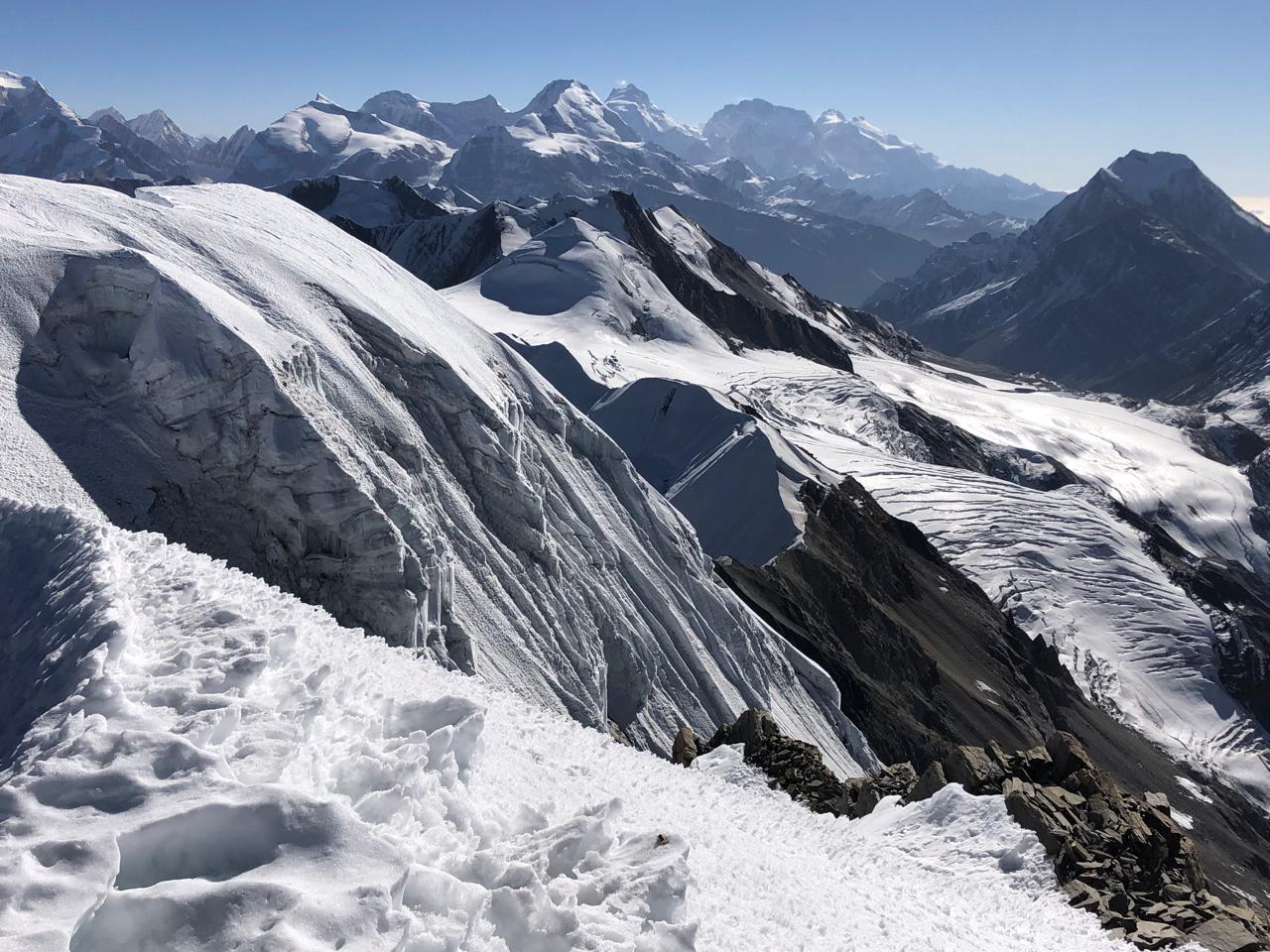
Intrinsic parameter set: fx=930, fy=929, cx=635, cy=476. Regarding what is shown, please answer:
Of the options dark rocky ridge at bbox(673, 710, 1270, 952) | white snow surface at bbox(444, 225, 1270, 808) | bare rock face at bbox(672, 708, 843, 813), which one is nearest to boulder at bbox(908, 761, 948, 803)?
dark rocky ridge at bbox(673, 710, 1270, 952)

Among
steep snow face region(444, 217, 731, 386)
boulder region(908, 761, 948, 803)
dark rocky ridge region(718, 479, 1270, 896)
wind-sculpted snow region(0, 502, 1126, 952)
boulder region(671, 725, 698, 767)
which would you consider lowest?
dark rocky ridge region(718, 479, 1270, 896)

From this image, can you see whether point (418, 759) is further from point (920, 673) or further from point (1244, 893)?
point (1244, 893)

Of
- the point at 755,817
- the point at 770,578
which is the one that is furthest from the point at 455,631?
the point at 770,578

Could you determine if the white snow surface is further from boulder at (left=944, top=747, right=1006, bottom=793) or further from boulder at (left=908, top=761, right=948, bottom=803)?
boulder at (left=908, top=761, right=948, bottom=803)

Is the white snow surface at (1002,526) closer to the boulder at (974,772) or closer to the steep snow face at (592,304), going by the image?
the steep snow face at (592,304)

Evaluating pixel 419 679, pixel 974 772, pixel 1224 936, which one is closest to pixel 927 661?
pixel 974 772

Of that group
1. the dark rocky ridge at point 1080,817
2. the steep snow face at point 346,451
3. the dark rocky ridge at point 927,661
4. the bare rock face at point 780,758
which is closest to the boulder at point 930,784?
the dark rocky ridge at point 1080,817
